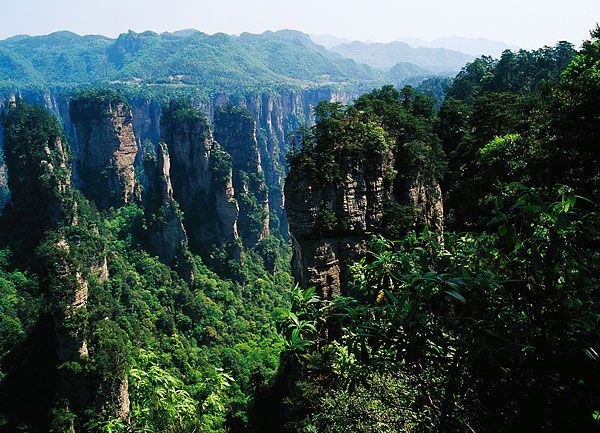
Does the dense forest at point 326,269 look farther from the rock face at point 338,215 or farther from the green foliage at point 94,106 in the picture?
the green foliage at point 94,106

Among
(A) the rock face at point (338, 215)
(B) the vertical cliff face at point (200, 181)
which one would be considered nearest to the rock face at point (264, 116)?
(B) the vertical cliff face at point (200, 181)

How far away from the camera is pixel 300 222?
20391 mm

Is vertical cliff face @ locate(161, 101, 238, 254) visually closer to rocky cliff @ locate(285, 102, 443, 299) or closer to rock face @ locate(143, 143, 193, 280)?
rock face @ locate(143, 143, 193, 280)

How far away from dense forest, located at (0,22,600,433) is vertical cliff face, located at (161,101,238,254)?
24 cm

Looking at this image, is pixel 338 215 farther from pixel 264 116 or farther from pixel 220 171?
pixel 264 116

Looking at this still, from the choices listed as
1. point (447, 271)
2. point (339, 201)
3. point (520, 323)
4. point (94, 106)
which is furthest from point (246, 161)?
point (520, 323)

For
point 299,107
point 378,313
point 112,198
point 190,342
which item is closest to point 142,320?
point 190,342

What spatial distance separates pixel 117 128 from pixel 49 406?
41.5 metres

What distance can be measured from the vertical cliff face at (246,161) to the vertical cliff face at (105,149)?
14490 mm

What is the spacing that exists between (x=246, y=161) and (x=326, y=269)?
54.2 m

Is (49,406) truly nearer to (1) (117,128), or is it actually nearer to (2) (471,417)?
(2) (471,417)

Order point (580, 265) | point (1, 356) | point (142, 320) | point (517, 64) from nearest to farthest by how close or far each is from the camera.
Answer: point (580, 265)
point (1, 356)
point (142, 320)
point (517, 64)

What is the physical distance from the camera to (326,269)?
2055cm

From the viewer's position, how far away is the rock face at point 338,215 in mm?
20312
